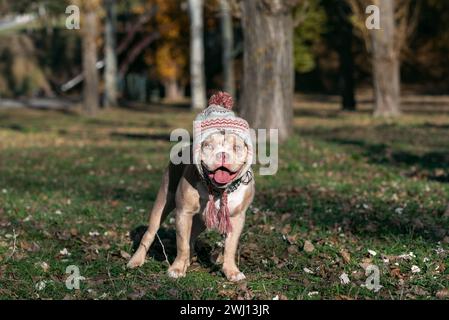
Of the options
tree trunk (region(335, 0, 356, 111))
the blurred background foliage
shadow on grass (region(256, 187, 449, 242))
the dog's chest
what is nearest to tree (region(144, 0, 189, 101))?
the blurred background foliage

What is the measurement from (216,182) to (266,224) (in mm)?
3173

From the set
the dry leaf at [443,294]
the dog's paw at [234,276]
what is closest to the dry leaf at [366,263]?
the dry leaf at [443,294]

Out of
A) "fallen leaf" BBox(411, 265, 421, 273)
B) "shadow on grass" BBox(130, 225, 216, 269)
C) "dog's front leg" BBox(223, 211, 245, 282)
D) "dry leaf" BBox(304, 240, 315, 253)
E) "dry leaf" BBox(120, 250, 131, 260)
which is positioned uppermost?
"dog's front leg" BBox(223, 211, 245, 282)

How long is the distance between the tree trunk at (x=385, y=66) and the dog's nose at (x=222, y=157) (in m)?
24.2

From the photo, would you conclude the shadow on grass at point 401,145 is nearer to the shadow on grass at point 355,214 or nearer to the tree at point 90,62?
the shadow on grass at point 355,214

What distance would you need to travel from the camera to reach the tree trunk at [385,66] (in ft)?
98.4

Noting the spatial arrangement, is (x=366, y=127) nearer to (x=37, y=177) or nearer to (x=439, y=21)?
(x=37, y=177)

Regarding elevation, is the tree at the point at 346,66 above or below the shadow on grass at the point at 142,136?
above

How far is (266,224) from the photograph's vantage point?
9570 millimetres

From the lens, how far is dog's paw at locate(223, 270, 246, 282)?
686cm

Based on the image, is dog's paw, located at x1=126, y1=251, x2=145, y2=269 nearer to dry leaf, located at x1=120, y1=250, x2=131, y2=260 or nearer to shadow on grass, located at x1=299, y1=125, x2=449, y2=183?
dry leaf, located at x1=120, y1=250, x2=131, y2=260

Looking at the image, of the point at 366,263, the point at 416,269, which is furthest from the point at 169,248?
the point at 416,269

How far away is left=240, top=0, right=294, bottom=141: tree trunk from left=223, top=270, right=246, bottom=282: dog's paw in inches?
490

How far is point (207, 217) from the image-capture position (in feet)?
22.4
